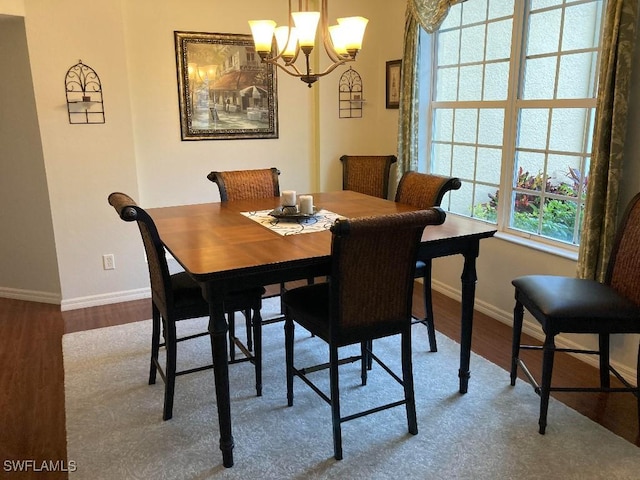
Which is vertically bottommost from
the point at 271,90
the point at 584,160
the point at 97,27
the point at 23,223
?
the point at 23,223

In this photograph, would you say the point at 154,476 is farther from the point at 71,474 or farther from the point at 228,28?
the point at 228,28

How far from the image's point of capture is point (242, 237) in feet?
7.57

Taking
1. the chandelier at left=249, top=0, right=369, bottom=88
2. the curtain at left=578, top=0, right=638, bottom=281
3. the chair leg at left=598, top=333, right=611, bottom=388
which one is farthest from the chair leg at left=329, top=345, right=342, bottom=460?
the curtain at left=578, top=0, right=638, bottom=281

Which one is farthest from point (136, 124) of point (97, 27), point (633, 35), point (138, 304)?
point (633, 35)

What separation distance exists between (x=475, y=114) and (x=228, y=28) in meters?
1.99

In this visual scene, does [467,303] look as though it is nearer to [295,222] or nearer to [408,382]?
[408,382]

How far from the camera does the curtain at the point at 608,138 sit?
96.8 inches

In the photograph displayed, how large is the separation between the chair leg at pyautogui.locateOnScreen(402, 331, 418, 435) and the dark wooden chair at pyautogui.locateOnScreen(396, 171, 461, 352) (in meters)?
0.66

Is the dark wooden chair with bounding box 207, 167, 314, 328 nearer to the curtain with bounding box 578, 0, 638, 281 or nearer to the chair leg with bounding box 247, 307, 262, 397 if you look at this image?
the chair leg with bounding box 247, 307, 262, 397

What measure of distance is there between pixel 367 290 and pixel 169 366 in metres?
0.98

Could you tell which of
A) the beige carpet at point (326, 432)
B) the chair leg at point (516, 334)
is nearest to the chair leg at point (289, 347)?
the beige carpet at point (326, 432)

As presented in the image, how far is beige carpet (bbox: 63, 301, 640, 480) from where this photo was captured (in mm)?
2070

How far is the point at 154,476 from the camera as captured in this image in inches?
80.7

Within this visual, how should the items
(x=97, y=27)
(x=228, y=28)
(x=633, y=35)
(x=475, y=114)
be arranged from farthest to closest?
(x=228, y=28)
(x=475, y=114)
(x=97, y=27)
(x=633, y=35)
